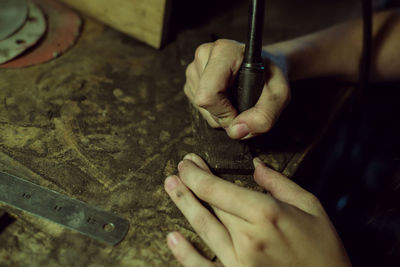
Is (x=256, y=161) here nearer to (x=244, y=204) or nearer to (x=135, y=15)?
(x=244, y=204)

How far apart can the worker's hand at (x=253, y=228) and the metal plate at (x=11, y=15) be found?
1.96 ft

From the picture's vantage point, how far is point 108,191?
549mm

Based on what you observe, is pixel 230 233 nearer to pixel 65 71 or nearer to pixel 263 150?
pixel 263 150

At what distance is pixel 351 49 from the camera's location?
0.83 meters

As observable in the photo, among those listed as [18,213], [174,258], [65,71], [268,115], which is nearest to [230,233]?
[174,258]

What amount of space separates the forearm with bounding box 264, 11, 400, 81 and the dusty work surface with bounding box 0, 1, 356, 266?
60mm

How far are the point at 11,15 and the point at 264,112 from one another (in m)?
0.69

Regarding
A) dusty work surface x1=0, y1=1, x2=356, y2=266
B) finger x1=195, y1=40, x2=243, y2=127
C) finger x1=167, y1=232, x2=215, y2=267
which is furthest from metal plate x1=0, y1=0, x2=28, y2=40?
finger x1=167, y1=232, x2=215, y2=267

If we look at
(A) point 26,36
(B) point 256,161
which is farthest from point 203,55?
(A) point 26,36

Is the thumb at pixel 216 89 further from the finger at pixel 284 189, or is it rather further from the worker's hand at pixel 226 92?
the finger at pixel 284 189

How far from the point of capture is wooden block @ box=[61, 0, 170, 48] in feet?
2.69

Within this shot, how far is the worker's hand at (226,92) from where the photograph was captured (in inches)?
21.5

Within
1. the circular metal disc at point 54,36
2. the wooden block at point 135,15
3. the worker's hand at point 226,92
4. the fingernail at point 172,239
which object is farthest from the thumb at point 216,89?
the circular metal disc at point 54,36

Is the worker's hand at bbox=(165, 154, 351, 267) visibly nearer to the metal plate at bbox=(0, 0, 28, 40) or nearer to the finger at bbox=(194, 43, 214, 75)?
the finger at bbox=(194, 43, 214, 75)
